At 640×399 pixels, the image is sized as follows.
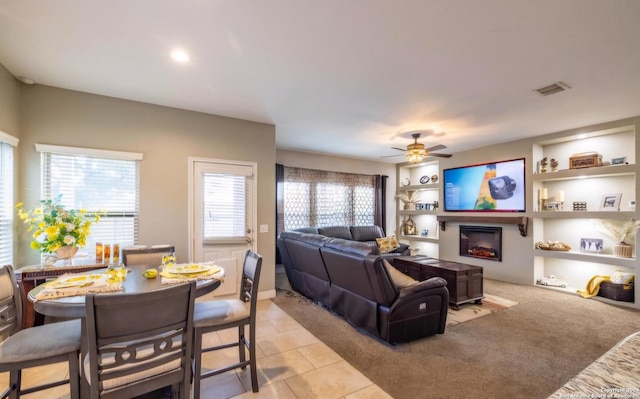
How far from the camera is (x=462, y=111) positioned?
399 cm

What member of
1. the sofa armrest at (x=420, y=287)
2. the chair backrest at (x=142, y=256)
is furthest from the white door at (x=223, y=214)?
the sofa armrest at (x=420, y=287)

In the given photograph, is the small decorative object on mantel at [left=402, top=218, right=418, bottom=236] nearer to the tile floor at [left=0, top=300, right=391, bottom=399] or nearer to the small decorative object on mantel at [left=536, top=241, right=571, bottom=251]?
the small decorative object on mantel at [left=536, top=241, right=571, bottom=251]

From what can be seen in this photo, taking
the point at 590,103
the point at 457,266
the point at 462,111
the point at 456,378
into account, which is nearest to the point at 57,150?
the point at 456,378

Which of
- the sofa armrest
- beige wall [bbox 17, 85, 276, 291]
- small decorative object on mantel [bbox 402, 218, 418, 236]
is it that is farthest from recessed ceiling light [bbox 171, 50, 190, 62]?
small decorative object on mantel [bbox 402, 218, 418, 236]

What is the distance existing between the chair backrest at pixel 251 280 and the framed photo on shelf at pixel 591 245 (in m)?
5.60

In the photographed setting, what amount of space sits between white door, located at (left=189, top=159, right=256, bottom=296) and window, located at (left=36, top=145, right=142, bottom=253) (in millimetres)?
713

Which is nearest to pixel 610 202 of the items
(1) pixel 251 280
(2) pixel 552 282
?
(2) pixel 552 282

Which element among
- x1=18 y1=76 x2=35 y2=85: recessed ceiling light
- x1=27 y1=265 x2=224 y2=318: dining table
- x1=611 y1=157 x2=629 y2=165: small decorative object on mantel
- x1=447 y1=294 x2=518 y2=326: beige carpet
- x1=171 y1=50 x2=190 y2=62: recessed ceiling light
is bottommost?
x1=447 y1=294 x2=518 y2=326: beige carpet

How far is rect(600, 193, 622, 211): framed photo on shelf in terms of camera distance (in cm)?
455

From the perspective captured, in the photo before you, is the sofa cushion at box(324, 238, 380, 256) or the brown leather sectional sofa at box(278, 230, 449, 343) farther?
the sofa cushion at box(324, 238, 380, 256)

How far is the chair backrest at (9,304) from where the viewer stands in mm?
1914

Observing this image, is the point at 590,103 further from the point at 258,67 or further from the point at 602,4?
the point at 258,67

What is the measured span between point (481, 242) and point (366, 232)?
2.50 m

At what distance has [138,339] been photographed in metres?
1.50
